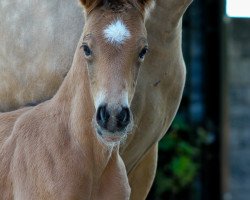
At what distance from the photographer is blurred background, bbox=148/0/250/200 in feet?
40.4

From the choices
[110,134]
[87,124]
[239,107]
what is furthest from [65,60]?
[239,107]

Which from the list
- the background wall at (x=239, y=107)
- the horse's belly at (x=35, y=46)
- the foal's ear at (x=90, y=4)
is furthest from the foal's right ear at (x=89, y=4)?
the background wall at (x=239, y=107)

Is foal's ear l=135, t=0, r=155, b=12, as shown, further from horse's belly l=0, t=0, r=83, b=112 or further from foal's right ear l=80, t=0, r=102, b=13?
horse's belly l=0, t=0, r=83, b=112

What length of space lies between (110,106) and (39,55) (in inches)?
49.2

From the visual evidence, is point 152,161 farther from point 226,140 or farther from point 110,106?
point 226,140

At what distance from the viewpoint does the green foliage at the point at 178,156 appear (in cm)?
1226

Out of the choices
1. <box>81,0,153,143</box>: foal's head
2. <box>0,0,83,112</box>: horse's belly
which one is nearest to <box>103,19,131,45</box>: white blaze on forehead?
<box>81,0,153,143</box>: foal's head

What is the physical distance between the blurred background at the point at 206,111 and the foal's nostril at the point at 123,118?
562 centimetres

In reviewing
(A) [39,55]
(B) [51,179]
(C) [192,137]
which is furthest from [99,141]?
(C) [192,137]

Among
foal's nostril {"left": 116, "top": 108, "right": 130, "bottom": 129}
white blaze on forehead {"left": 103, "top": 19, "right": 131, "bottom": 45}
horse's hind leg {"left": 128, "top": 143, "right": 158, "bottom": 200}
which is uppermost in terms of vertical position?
white blaze on forehead {"left": 103, "top": 19, "right": 131, "bottom": 45}

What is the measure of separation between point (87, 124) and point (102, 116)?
0.57 m

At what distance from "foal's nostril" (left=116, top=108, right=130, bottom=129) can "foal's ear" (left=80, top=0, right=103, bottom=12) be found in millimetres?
733

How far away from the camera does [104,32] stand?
680 centimetres

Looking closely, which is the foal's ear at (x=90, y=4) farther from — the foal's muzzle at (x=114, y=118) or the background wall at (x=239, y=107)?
the background wall at (x=239, y=107)
